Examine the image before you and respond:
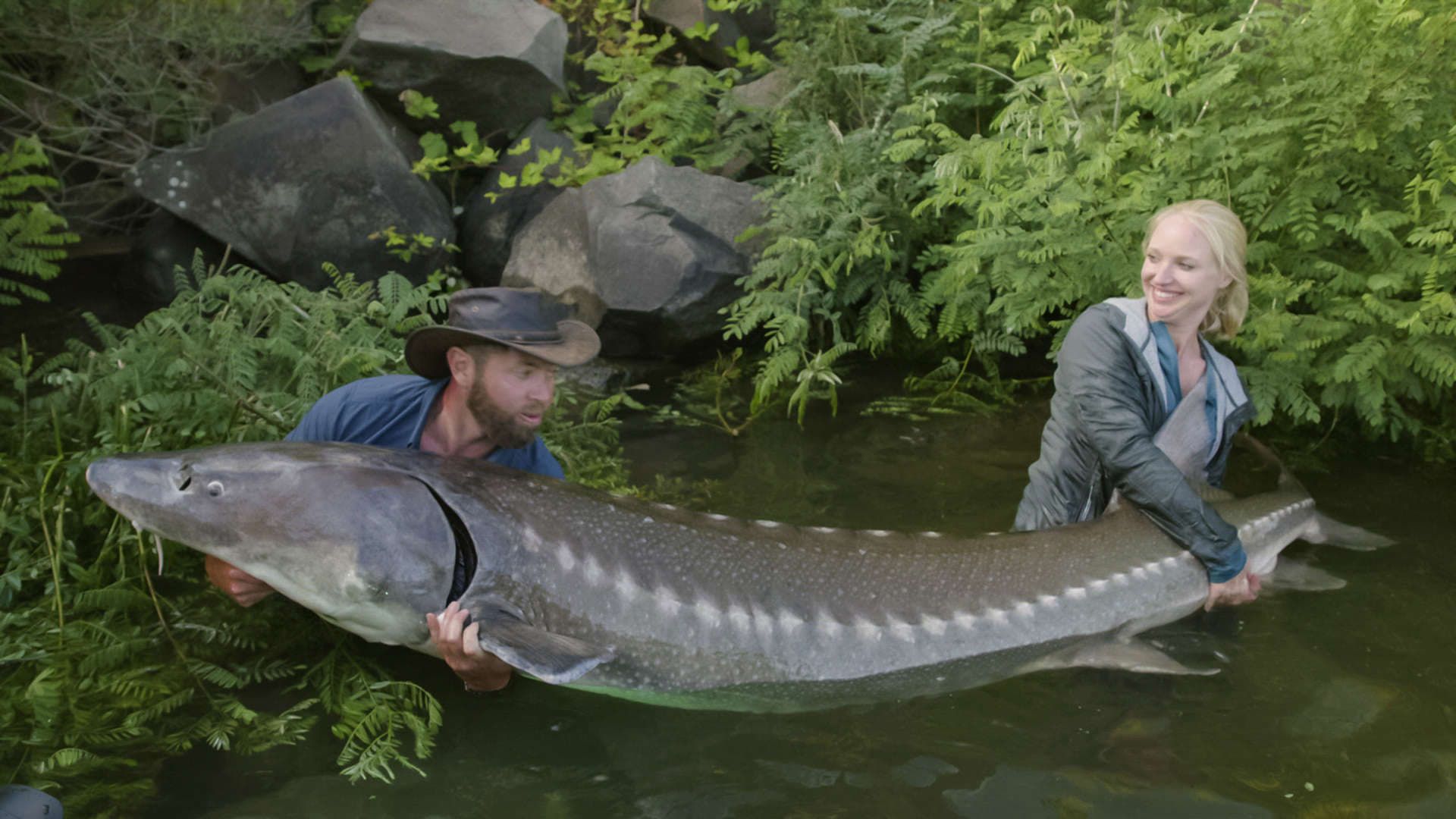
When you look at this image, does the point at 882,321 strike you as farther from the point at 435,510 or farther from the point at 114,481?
the point at 114,481

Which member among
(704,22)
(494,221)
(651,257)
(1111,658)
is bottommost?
(494,221)

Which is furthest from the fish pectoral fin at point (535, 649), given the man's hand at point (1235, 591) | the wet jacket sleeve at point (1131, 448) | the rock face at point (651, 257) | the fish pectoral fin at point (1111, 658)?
the rock face at point (651, 257)

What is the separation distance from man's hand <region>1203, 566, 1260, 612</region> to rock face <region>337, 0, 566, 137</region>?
19.1ft

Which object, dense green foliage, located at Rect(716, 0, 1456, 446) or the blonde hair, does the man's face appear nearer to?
the blonde hair

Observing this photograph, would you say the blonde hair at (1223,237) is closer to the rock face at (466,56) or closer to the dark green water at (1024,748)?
the dark green water at (1024,748)

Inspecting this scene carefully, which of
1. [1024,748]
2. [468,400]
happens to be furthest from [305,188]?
[1024,748]

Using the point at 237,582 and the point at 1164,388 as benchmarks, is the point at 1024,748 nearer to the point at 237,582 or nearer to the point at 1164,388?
the point at 1164,388

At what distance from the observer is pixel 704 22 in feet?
29.6

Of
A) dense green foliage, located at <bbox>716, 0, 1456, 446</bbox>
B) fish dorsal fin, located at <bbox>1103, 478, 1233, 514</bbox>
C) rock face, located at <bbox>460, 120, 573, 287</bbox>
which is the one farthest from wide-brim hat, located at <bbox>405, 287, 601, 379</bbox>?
rock face, located at <bbox>460, 120, 573, 287</bbox>

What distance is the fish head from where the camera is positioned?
107 inches

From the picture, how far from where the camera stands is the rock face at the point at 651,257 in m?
6.31

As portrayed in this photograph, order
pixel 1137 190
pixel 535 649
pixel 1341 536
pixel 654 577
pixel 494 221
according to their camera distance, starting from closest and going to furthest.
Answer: pixel 535 649 < pixel 654 577 < pixel 1341 536 < pixel 1137 190 < pixel 494 221

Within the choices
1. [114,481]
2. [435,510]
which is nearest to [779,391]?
[435,510]

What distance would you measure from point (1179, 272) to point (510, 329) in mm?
2084
